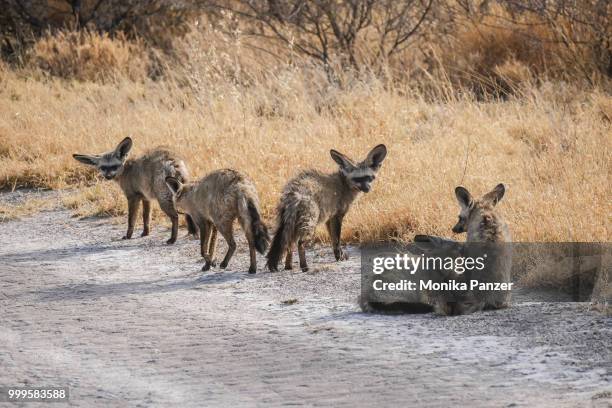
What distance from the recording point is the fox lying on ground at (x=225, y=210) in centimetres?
841

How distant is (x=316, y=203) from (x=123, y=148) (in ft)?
9.37

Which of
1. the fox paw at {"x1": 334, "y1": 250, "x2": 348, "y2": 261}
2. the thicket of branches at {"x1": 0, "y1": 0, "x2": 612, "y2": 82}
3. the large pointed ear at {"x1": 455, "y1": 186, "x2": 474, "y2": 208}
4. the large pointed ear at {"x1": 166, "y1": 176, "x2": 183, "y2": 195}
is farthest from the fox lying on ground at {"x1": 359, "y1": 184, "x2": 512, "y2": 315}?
the thicket of branches at {"x1": 0, "y1": 0, "x2": 612, "y2": 82}

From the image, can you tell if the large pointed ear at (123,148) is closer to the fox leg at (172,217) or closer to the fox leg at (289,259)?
the fox leg at (172,217)

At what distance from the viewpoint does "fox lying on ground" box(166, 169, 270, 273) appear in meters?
8.41

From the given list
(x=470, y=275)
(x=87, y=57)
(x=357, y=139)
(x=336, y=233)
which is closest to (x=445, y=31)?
(x=357, y=139)

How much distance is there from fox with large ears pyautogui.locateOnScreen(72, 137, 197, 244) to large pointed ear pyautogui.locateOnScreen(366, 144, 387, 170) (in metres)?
1.77

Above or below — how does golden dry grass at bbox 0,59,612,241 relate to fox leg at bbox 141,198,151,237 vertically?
above

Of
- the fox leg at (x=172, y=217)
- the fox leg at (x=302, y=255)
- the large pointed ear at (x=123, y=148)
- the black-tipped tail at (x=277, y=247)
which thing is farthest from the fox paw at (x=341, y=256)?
the large pointed ear at (x=123, y=148)

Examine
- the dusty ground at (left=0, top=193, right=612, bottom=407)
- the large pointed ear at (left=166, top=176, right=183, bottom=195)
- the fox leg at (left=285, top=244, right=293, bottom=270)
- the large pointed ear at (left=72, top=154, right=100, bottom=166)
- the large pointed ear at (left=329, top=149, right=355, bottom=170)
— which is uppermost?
the large pointed ear at (left=329, top=149, right=355, bottom=170)

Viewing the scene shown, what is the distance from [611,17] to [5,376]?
1168cm

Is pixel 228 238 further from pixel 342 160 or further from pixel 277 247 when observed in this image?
pixel 342 160

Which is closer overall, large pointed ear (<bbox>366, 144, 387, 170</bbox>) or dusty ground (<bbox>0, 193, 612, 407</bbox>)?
dusty ground (<bbox>0, 193, 612, 407</bbox>)

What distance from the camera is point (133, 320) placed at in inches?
285

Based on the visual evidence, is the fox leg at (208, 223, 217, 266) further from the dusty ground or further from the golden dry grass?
the golden dry grass
